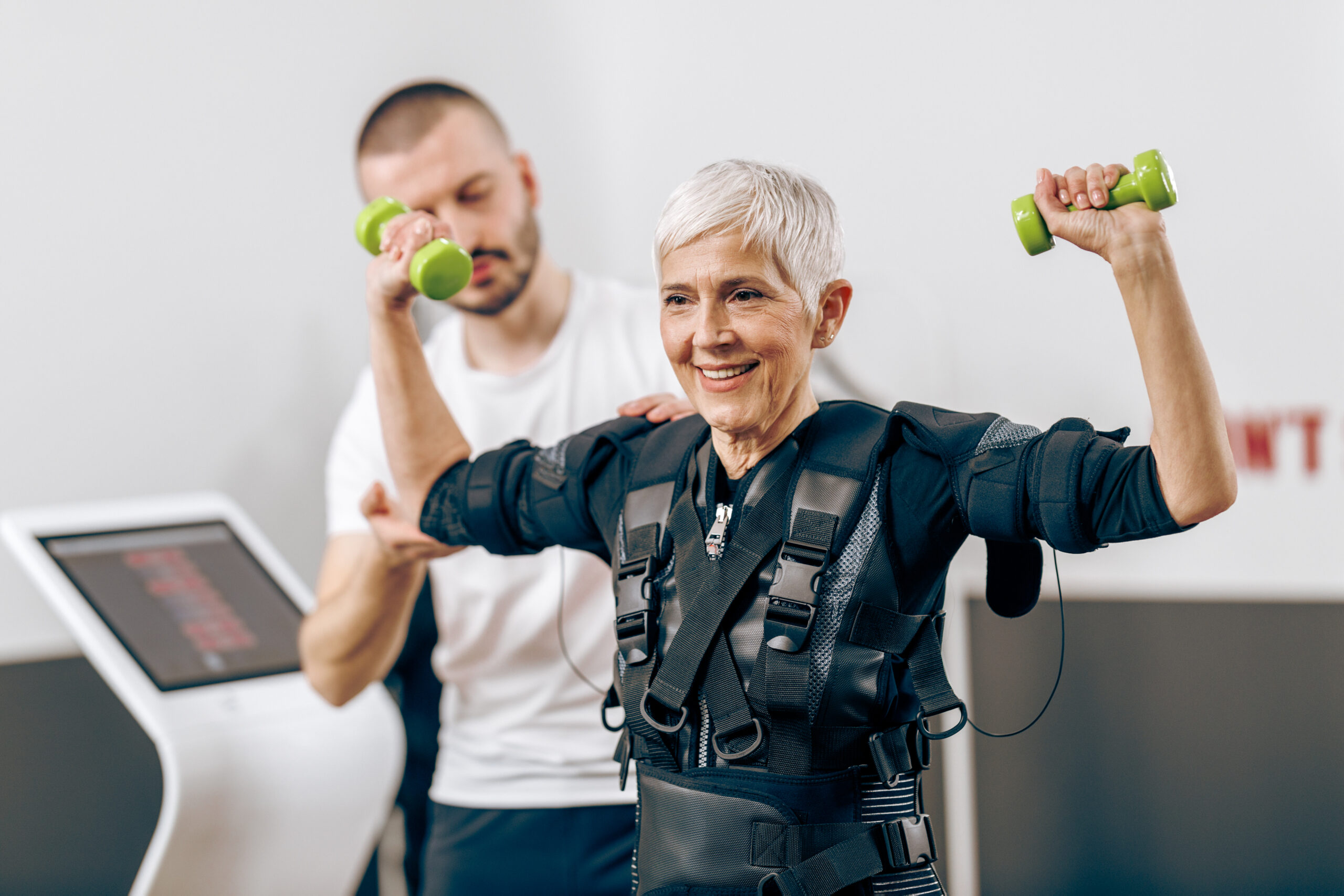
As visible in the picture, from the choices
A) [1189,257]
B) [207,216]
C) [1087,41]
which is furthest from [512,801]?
[1087,41]

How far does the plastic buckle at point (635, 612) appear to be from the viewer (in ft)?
3.29

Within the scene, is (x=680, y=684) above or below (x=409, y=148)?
below

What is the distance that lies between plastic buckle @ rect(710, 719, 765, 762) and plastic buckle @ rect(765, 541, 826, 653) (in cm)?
7

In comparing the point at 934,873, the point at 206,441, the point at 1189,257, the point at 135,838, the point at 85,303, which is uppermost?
the point at 85,303

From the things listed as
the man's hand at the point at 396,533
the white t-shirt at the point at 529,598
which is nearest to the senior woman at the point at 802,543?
the man's hand at the point at 396,533

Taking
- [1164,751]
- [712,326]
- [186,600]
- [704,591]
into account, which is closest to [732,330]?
[712,326]

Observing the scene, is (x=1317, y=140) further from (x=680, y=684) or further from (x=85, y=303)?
(x=85, y=303)

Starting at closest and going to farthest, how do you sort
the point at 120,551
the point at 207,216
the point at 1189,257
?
the point at 120,551 → the point at 1189,257 → the point at 207,216

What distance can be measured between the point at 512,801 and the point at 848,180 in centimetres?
146

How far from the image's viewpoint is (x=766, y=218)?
0.95 metres

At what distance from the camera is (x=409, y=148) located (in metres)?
1.74

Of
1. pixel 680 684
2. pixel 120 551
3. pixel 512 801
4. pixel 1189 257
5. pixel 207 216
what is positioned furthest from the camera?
pixel 207 216

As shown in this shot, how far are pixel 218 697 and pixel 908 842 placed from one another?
1286 millimetres

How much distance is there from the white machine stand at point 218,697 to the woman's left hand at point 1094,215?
148cm
